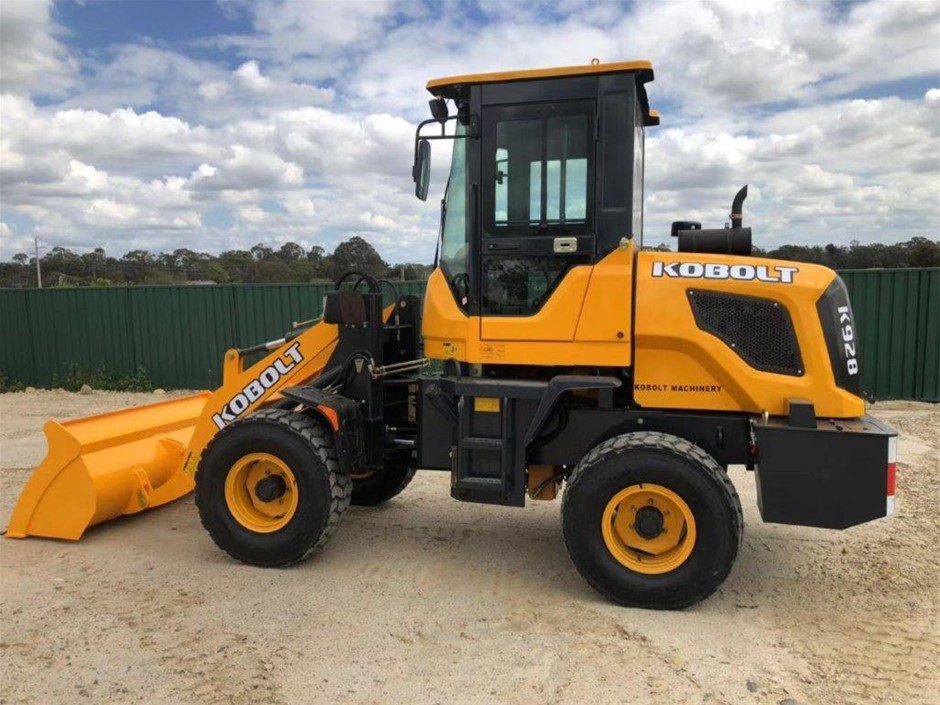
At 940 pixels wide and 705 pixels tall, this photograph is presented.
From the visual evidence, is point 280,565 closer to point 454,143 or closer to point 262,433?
point 262,433

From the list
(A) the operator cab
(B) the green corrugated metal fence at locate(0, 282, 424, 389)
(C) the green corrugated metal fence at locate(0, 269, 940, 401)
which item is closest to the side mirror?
(A) the operator cab

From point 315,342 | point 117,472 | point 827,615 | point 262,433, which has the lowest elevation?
point 827,615

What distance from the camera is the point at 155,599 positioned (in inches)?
163

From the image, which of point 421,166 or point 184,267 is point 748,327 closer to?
point 421,166

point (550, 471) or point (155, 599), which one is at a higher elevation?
point (550, 471)

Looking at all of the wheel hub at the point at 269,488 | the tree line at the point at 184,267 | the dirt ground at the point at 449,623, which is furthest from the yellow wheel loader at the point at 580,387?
the tree line at the point at 184,267

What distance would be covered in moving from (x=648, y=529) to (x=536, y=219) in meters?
Result: 1.88

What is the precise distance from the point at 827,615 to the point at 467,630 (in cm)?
198

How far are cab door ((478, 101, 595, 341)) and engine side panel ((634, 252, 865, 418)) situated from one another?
→ 417mm

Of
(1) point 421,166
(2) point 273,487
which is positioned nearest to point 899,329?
(1) point 421,166

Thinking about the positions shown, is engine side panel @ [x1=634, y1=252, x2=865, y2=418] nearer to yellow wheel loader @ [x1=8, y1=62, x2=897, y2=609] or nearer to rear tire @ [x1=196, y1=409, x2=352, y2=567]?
yellow wheel loader @ [x1=8, y1=62, x2=897, y2=609]

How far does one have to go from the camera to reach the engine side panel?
400 centimetres

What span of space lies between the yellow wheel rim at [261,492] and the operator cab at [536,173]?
5.25 ft

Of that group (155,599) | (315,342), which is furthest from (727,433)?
(155,599)
